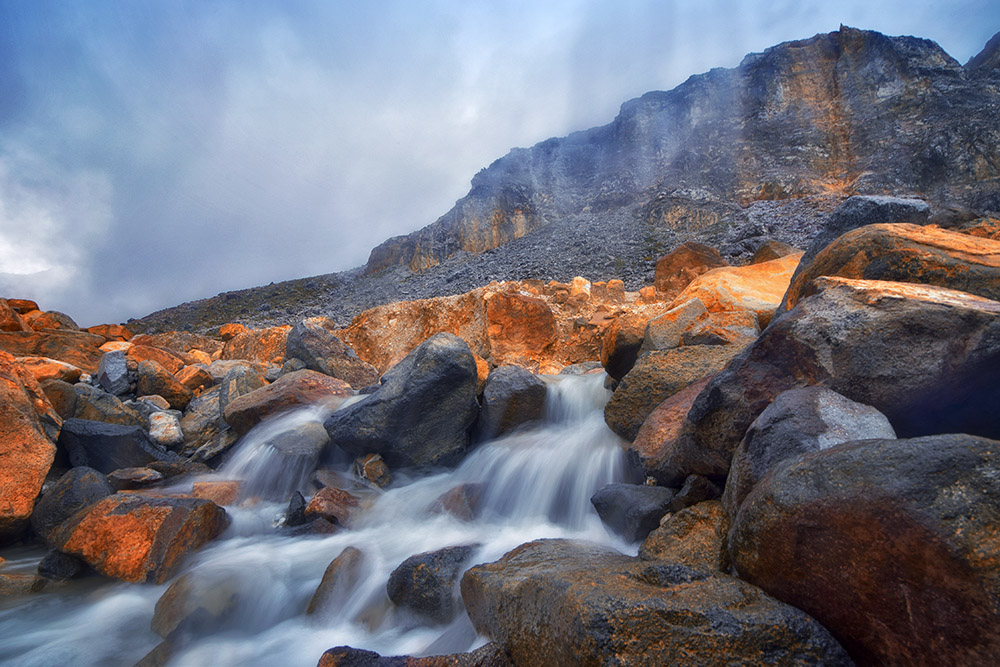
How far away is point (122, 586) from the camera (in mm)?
3715

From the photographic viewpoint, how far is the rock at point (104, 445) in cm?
549

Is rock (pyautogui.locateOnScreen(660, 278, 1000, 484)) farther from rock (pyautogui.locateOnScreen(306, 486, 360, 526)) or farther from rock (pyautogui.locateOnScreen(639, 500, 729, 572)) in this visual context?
rock (pyautogui.locateOnScreen(306, 486, 360, 526))

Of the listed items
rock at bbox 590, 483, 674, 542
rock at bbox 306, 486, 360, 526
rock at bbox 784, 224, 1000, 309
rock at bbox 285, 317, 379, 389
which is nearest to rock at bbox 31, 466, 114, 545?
rock at bbox 306, 486, 360, 526

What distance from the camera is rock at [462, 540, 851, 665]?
4.96 feet

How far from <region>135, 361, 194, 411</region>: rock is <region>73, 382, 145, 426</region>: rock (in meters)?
1.40

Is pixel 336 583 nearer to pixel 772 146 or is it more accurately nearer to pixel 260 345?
pixel 260 345

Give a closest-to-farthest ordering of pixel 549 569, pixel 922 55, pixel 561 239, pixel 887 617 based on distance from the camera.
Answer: pixel 887 617 < pixel 549 569 < pixel 922 55 < pixel 561 239

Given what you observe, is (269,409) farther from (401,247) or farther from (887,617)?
(401,247)

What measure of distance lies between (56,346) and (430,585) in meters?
11.8

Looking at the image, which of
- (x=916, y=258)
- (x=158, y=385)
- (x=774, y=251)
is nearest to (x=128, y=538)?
(x=158, y=385)

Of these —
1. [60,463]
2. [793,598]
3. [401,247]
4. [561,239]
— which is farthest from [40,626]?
[401,247]

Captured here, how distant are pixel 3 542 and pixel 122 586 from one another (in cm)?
195

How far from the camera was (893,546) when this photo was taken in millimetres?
1472

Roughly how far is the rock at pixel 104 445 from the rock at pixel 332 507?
2.72 metres
